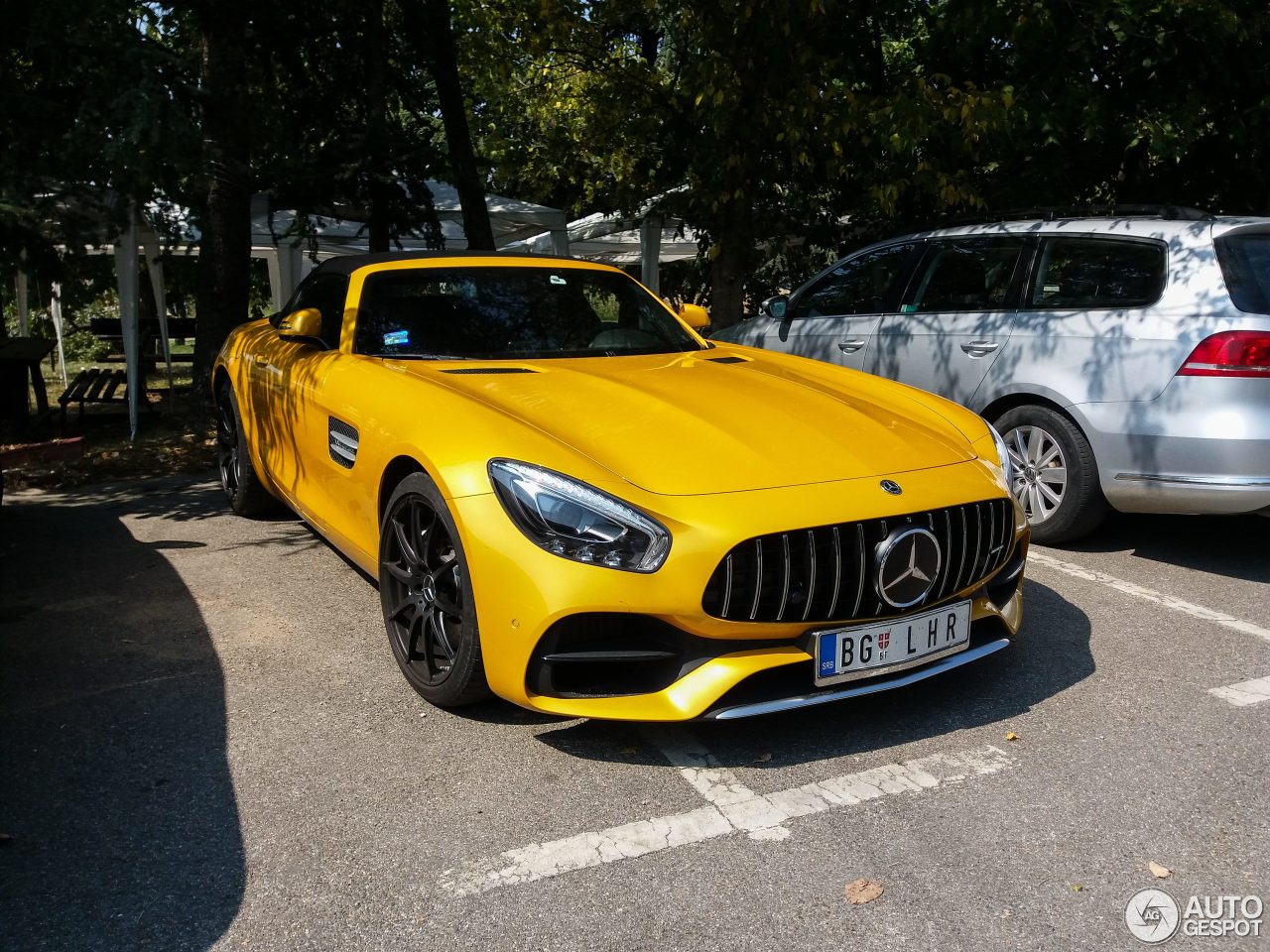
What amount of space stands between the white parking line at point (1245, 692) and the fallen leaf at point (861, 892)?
5.94ft

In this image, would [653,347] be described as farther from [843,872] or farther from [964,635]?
[843,872]

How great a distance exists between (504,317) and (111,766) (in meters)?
2.34

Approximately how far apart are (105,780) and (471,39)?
11.0 metres

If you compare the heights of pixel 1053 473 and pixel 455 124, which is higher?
pixel 455 124

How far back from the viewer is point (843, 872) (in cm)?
270

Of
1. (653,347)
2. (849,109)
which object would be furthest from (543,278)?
(849,109)

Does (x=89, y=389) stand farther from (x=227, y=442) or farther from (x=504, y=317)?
(x=504, y=317)

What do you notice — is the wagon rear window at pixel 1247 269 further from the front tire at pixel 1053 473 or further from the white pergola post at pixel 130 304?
the white pergola post at pixel 130 304

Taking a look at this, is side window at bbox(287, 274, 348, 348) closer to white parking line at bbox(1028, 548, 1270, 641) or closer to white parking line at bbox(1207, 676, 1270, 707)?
white parking line at bbox(1028, 548, 1270, 641)

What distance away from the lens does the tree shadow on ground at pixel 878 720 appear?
3359 millimetres

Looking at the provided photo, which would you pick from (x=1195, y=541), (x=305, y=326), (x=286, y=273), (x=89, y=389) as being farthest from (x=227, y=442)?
(x=286, y=273)

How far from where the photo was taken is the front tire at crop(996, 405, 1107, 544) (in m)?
5.45

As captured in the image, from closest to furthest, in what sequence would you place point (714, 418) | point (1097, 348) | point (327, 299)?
point (714, 418)
point (327, 299)
point (1097, 348)

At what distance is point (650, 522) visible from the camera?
3.08 m
